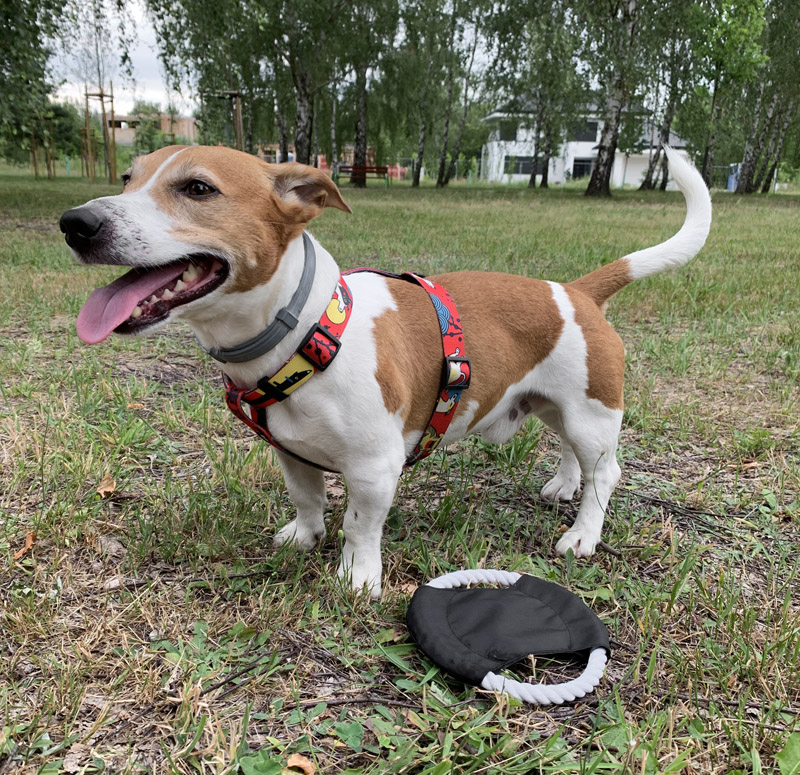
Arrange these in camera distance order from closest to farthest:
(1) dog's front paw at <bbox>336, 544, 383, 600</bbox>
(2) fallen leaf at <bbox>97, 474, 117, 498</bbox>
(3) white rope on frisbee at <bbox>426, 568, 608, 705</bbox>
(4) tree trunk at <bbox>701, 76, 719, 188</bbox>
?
(3) white rope on frisbee at <bbox>426, 568, 608, 705</bbox>
(1) dog's front paw at <bbox>336, 544, 383, 600</bbox>
(2) fallen leaf at <bbox>97, 474, 117, 498</bbox>
(4) tree trunk at <bbox>701, 76, 719, 188</bbox>

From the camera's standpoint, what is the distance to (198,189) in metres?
2.03

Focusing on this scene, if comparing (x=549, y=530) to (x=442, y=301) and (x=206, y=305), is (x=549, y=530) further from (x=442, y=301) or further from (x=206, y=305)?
(x=206, y=305)

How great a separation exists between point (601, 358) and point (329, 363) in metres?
1.19

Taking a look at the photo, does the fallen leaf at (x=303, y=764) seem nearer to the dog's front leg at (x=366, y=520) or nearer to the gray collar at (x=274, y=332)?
the dog's front leg at (x=366, y=520)

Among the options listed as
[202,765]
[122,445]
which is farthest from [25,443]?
[202,765]

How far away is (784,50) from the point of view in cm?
2438

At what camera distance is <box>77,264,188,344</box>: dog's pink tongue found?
1.86 metres

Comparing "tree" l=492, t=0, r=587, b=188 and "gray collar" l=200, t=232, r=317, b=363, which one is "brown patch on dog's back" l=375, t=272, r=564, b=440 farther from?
"tree" l=492, t=0, r=587, b=188

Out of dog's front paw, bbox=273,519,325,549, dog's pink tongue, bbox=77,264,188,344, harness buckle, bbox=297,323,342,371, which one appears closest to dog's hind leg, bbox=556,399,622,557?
dog's front paw, bbox=273,519,325,549

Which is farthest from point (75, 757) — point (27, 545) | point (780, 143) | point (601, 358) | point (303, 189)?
point (780, 143)

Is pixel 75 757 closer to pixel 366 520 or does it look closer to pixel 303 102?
pixel 366 520

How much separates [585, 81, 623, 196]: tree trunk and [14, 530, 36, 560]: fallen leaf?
20.9 metres

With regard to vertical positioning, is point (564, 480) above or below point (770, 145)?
below

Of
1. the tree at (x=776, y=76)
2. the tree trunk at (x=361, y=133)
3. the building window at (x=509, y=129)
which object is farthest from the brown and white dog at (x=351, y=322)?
the building window at (x=509, y=129)
